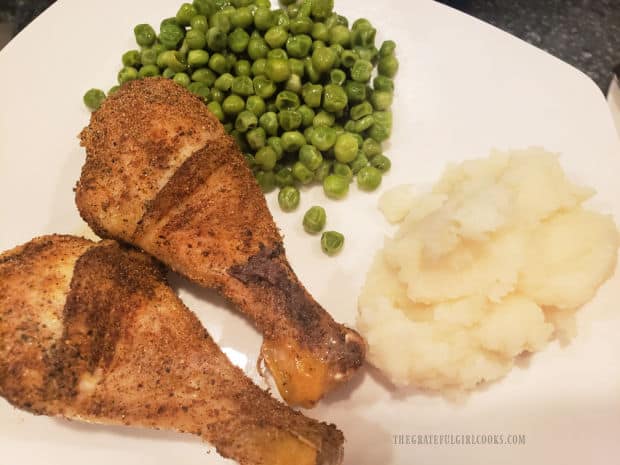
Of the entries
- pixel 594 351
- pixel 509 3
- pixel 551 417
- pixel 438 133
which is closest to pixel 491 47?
pixel 438 133

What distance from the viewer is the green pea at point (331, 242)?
11.0 ft

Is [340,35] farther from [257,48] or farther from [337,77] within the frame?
[257,48]

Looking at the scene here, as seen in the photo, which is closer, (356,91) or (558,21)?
(356,91)

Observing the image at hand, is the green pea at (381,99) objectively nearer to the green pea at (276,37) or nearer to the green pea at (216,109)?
the green pea at (276,37)

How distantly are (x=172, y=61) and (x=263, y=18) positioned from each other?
70 cm

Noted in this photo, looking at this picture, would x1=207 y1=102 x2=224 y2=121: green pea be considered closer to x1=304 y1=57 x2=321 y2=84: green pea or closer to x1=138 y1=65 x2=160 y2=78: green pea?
x1=138 y1=65 x2=160 y2=78: green pea

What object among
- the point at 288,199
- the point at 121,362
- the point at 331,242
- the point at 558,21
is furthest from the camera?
the point at 558,21

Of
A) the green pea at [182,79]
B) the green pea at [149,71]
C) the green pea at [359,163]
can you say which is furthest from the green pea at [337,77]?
the green pea at [149,71]

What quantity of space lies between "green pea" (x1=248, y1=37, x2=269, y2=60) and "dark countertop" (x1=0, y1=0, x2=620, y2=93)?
1907 mm

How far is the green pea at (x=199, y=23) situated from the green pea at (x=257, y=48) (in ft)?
1.15

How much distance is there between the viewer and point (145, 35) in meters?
3.98

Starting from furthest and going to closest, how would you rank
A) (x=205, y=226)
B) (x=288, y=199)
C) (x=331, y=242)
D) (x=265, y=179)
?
(x=265, y=179), (x=288, y=199), (x=331, y=242), (x=205, y=226)

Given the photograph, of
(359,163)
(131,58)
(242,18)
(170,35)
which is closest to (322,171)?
(359,163)

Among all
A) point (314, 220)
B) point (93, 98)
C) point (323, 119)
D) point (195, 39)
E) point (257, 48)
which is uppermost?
point (195, 39)
